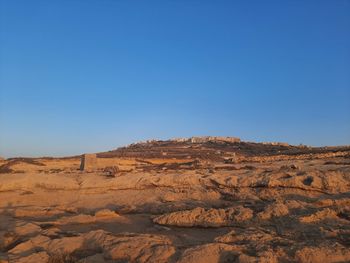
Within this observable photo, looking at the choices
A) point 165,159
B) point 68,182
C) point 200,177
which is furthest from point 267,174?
point 165,159

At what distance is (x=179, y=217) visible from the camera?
399 inches

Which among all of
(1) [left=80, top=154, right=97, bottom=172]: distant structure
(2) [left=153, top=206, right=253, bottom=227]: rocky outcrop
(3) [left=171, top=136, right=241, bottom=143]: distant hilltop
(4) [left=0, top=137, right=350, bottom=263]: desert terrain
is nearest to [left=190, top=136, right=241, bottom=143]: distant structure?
(3) [left=171, top=136, right=241, bottom=143]: distant hilltop

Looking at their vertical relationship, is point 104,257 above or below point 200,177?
below

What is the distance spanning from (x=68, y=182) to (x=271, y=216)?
34.1ft

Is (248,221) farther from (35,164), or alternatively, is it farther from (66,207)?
(35,164)

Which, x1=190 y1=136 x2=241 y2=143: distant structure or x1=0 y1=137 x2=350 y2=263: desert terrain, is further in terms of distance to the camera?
x1=190 y1=136 x2=241 y2=143: distant structure

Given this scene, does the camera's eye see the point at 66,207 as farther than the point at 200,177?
No

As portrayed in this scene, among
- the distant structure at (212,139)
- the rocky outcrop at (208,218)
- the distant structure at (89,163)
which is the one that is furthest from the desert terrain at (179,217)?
the distant structure at (212,139)

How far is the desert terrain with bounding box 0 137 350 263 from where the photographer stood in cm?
729

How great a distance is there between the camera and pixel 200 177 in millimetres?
15523

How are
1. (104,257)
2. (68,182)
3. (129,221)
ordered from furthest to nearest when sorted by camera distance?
(68,182) → (129,221) → (104,257)

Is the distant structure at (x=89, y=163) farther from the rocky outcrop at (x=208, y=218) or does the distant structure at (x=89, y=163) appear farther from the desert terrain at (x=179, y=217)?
the rocky outcrop at (x=208, y=218)

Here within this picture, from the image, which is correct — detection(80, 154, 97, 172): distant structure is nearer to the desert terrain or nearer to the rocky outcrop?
the desert terrain

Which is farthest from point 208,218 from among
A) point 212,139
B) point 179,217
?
point 212,139
